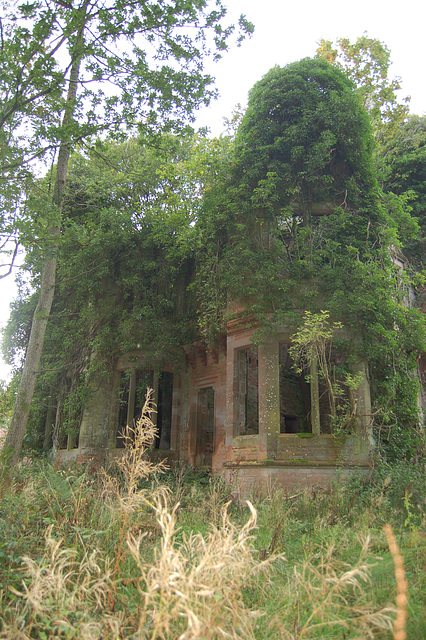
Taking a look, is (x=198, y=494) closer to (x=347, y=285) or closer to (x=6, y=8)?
(x=347, y=285)

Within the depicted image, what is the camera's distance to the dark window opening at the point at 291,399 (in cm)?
1480

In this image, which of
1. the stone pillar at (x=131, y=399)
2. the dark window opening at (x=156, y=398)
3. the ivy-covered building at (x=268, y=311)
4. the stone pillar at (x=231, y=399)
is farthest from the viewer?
the dark window opening at (x=156, y=398)

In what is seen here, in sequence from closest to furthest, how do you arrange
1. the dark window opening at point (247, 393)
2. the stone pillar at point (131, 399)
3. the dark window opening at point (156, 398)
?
the dark window opening at point (247, 393) → the stone pillar at point (131, 399) → the dark window opening at point (156, 398)

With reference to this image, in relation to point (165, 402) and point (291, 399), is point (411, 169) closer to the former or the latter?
point (291, 399)

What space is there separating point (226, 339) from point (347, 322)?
3618mm

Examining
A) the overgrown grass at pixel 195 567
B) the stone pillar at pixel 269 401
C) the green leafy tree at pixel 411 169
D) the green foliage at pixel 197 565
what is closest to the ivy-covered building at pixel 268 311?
the stone pillar at pixel 269 401

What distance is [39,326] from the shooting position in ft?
33.8

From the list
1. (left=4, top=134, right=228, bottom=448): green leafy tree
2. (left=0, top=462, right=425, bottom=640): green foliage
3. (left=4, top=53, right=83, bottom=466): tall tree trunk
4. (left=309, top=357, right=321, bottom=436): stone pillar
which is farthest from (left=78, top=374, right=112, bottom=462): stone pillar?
(left=309, top=357, right=321, bottom=436): stone pillar

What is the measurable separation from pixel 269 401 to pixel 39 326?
5.18 metres

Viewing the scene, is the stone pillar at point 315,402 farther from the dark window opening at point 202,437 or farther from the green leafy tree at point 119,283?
the dark window opening at point 202,437

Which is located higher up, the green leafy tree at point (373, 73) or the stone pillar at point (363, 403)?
the green leafy tree at point (373, 73)

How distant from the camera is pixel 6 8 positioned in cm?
903

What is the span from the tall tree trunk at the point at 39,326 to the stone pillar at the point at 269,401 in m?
4.77

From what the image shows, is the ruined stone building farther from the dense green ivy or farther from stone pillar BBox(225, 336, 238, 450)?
the dense green ivy
